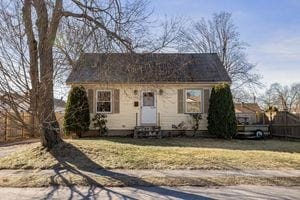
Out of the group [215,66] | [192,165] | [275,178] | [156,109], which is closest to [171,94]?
[156,109]

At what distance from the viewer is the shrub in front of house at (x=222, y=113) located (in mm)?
21156

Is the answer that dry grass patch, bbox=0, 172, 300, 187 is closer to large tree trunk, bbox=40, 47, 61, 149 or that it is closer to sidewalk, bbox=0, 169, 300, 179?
sidewalk, bbox=0, 169, 300, 179

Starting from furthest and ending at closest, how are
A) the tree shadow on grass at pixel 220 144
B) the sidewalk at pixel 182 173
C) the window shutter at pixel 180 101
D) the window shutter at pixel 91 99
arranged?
the window shutter at pixel 180 101
the window shutter at pixel 91 99
the tree shadow on grass at pixel 220 144
the sidewalk at pixel 182 173

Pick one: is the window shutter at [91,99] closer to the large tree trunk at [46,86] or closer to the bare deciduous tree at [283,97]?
the large tree trunk at [46,86]

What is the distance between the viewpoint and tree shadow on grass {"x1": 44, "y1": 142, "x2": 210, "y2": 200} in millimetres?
8641

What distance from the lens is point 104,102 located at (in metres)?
22.5

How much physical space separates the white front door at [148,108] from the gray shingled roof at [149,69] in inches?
50.9

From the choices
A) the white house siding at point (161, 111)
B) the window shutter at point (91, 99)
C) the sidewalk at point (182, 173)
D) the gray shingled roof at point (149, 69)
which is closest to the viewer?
the sidewalk at point (182, 173)

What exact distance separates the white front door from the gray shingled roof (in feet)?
4.24

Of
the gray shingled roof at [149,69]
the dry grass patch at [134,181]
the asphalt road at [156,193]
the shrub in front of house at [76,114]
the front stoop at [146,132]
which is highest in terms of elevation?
the gray shingled roof at [149,69]

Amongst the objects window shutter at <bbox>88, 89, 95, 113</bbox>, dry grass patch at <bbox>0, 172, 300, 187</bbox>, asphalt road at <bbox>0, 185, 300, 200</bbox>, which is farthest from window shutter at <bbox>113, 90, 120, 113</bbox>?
asphalt road at <bbox>0, 185, 300, 200</bbox>

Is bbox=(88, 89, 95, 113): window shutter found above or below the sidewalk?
above

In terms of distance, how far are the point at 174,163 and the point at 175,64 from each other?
12046 mm

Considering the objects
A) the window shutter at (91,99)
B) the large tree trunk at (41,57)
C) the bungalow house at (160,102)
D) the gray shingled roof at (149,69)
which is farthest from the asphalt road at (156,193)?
the window shutter at (91,99)
